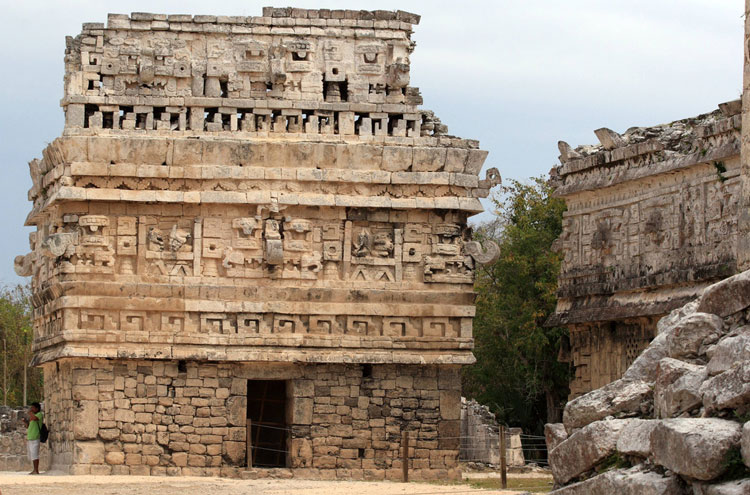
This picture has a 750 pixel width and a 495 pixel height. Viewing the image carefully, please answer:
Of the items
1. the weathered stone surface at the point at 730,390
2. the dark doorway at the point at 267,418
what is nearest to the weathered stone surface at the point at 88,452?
the dark doorway at the point at 267,418

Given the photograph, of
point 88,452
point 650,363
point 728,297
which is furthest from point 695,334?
point 88,452

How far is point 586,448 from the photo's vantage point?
998 centimetres

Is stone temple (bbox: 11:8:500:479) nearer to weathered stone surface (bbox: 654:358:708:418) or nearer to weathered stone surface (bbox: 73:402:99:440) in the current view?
weathered stone surface (bbox: 73:402:99:440)

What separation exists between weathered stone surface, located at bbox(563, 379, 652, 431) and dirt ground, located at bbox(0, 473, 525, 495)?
5.82 meters

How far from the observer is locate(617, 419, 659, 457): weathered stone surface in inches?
366

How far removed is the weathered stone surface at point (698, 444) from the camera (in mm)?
8367

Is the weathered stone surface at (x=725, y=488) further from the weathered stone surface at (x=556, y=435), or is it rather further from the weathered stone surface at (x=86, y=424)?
the weathered stone surface at (x=86, y=424)

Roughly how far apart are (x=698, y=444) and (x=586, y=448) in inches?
64.0

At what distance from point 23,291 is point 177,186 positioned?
27354mm

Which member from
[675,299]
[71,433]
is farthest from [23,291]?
[675,299]

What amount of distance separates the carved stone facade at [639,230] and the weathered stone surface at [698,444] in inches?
339

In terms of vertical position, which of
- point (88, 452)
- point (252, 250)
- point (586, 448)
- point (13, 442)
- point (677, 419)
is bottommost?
point (13, 442)

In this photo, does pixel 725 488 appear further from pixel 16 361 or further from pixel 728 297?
pixel 16 361

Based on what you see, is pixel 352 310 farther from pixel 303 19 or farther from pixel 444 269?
pixel 303 19
